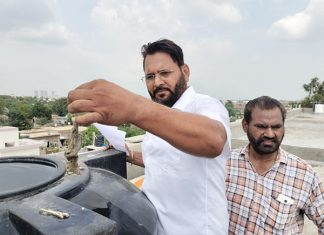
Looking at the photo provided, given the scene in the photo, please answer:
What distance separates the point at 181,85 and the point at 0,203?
Result: 97 cm

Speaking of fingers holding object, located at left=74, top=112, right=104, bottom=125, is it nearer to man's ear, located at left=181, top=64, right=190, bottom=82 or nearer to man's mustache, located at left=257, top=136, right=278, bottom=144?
man's ear, located at left=181, top=64, right=190, bottom=82

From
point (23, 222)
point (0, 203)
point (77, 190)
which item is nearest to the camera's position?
point (23, 222)

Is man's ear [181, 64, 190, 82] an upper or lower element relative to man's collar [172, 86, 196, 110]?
upper

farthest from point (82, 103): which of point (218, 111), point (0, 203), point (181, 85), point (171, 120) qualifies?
point (181, 85)

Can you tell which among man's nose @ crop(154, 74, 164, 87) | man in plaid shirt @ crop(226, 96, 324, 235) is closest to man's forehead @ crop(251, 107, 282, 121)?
man in plaid shirt @ crop(226, 96, 324, 235)

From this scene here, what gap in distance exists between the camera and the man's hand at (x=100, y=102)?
0.90 meters

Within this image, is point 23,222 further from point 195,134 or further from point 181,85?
point 181,85

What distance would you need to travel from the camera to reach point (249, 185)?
2.02 m

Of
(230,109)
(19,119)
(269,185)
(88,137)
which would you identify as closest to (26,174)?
(269,185)

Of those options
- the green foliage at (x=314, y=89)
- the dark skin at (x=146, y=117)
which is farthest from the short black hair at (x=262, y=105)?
the green foliage at (x=314, y=89)

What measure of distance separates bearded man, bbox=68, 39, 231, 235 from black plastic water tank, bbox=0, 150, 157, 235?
120 millimetres

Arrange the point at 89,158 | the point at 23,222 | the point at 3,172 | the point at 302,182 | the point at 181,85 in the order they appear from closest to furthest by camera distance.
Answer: the point at 23,222
the point at 3,172
the point at 181,85
the point at 89,158
the point at 302,182

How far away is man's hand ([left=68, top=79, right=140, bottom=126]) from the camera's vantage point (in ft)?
2.95

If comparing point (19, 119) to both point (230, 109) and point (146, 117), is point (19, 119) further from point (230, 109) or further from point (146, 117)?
point (146, 117)
